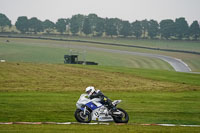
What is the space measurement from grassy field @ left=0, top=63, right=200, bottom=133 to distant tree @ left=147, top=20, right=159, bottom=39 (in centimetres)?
13323

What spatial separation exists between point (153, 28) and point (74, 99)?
517ft

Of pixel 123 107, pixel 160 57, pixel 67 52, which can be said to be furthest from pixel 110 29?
pixel 123 107

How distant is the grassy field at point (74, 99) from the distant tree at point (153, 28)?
13323 cm

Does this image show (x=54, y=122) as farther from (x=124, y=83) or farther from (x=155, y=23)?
(x=155, y=23)

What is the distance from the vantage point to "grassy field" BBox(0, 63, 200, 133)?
17538mm

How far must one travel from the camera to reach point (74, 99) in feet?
90.0

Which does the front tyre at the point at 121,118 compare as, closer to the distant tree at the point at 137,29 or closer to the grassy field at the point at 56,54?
the grassy field at the point at 56,54

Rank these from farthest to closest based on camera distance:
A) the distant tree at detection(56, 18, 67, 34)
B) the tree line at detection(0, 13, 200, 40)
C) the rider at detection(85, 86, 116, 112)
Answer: the distant tree at detection(56, 18, 67, 34) → the tree line at detection(0, 13, 200, 40) → the rider at detection(85, 86, 116, 112)

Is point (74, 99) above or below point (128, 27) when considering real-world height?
below

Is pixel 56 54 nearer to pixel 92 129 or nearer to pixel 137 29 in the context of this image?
pixel 92 129

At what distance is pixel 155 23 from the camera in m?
188

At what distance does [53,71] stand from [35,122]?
30552 millimetres

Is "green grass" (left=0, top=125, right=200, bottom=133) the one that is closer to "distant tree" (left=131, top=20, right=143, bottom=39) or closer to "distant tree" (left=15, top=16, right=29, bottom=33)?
"distant tree" (left=131, top=20, right=143, bottom=39)

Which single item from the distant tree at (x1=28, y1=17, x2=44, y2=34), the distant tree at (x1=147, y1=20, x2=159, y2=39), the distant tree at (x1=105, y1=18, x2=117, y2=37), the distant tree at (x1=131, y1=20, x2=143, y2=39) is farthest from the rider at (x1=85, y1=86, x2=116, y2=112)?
the distant tree at (x1=28, y1=17, x2=44, y2=34)
